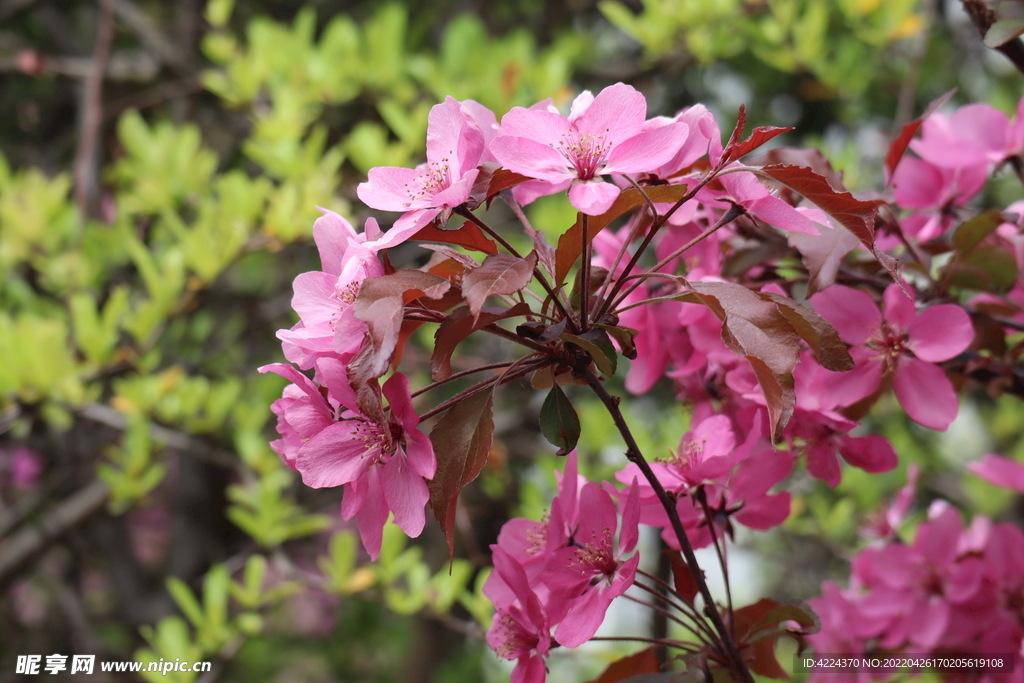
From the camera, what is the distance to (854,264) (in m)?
0.78

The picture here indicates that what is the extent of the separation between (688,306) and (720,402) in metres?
0.15

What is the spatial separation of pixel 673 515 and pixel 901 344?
0.28 meters

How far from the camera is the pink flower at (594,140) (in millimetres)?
498

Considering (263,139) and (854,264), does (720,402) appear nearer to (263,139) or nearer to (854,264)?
(854,264)

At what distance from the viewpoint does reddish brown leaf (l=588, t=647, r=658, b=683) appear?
25.9 inches

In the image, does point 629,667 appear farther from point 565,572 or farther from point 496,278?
point 496,278

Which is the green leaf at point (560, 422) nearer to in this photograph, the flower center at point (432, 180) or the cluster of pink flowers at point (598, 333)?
the cluster of pink flowers at point (598, 333)

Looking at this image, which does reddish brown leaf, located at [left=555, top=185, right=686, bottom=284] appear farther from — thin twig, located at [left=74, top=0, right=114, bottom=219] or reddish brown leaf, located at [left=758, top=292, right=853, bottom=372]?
thin twig, located at [left=74, top=0, right=114, bottom=219]

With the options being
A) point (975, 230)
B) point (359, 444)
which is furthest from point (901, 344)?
point (359, 444)

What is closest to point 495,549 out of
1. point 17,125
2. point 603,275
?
point 603,275

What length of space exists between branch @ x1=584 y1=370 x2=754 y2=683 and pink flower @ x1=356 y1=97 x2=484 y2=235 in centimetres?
15

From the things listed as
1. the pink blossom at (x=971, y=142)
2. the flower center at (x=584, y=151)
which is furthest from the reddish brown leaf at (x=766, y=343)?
the pink blossom at (x=971, y=142)

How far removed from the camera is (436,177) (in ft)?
1.75

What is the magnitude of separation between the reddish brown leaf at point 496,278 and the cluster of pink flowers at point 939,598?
630 millimetres
